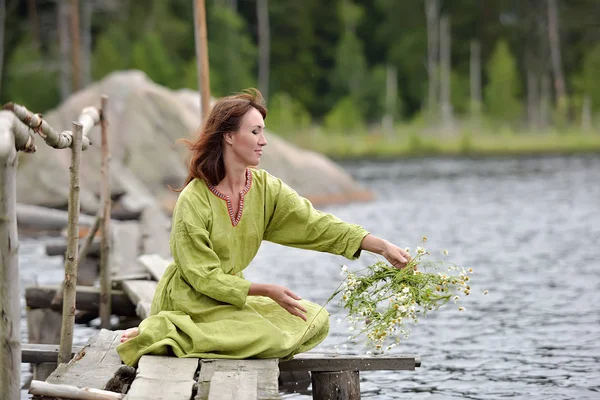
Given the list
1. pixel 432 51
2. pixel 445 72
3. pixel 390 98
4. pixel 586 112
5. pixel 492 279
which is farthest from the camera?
pixel 432 51

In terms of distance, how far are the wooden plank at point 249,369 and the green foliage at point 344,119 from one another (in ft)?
154

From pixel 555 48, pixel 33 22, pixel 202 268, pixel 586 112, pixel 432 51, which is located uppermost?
pixel 432 51

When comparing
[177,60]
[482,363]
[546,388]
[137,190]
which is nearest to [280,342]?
[546,388]

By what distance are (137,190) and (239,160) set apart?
13551mm

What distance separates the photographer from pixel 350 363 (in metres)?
6.02

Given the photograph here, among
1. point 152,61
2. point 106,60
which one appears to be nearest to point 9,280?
point 106,60

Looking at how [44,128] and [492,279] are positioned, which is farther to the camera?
[492,279]

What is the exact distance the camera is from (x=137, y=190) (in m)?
19.4

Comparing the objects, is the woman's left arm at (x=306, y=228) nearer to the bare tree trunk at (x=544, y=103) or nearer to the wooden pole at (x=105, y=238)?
the wooden pole at (x=105, y=238)

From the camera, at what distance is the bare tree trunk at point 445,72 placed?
5816 centimetres

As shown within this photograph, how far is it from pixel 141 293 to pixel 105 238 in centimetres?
139

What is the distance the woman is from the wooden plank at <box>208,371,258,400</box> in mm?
364

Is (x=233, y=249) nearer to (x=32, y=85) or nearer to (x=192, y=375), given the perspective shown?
(x=192, y=375)

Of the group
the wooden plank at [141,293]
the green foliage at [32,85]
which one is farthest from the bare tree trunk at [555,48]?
the wooden plank at [141,293]
